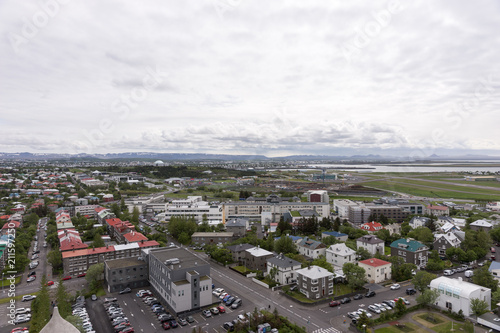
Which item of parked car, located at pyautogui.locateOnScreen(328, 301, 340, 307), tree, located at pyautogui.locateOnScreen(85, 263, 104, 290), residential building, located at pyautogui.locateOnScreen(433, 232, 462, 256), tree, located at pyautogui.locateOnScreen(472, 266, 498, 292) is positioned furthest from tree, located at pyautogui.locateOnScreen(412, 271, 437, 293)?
tree, located at pyautogui.locateOnScreen(85, 263, 104, 290)

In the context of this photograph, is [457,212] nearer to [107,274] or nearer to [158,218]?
[158,218]

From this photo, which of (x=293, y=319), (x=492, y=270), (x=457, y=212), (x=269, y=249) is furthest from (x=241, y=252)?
(x=457, y=212)

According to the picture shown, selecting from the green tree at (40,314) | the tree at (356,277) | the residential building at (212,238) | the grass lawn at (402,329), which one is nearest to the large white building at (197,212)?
the residential building at (212,238)

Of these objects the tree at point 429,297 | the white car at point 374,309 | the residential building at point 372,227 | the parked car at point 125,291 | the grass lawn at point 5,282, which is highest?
the tree at point 429,297

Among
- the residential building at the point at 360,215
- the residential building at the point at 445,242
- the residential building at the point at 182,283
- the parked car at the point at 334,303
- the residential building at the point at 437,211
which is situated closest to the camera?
the residential building at the point at 182,283

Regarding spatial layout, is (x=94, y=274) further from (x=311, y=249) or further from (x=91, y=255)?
(x=311, y=249)

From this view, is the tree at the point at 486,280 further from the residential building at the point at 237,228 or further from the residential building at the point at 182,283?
Result: the residential building at the point at 237,228
